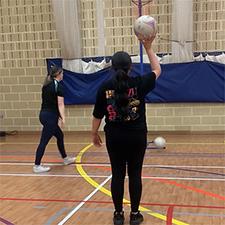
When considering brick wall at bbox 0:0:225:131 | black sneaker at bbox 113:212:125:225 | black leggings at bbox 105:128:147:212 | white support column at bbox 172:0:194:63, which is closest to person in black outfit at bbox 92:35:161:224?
black leggings at bbox 105:128:147:212

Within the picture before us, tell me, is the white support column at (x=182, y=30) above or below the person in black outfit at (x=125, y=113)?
above

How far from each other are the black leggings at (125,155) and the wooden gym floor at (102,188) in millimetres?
427

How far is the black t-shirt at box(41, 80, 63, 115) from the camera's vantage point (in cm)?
459

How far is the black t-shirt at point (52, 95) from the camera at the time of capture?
459cm

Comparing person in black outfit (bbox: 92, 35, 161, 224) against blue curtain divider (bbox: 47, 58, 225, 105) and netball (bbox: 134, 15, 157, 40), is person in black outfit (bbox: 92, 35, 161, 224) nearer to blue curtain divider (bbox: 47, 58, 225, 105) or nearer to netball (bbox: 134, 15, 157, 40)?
netball (bbox: 134, 15, 157, 40)

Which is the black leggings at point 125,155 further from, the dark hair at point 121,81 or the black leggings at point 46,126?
the black leggings at point 46,126

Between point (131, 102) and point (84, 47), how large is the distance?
560 centimetres

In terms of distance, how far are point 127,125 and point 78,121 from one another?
561 centimetres

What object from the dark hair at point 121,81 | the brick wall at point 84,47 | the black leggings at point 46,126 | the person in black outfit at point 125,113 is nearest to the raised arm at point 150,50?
the person in black outfit at point 125,113

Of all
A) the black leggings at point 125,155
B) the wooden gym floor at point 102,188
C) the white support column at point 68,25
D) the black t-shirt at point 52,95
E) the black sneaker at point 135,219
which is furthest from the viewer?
the white support column at point 68,25

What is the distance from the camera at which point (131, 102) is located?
2617 mm

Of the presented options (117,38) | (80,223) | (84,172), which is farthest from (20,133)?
(80,223)

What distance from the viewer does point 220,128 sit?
742 cm

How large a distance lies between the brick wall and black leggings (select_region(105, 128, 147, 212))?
4.70 metres
